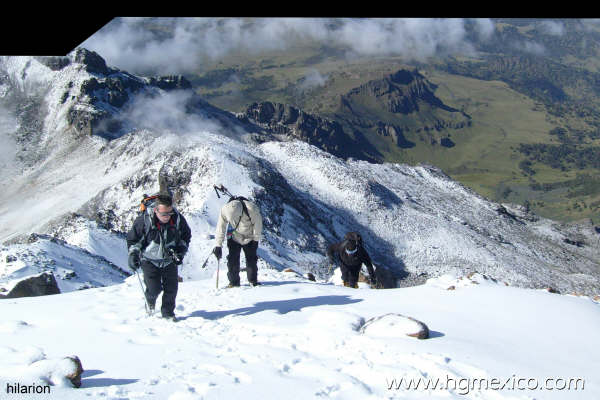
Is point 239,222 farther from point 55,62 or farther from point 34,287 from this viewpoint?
point 55,62

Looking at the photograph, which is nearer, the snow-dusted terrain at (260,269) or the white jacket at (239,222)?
the snow-dusted terrain at (260,269)

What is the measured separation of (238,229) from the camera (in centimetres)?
1427

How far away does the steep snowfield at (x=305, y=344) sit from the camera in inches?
283

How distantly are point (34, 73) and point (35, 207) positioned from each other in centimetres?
4117

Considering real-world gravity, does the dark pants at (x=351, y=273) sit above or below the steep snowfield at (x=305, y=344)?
below

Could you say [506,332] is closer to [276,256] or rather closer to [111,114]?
[276,256]

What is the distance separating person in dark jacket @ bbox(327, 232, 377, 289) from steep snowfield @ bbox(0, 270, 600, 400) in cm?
284

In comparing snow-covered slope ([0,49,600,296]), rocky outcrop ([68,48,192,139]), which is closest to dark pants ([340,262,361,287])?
snow-covered slope ([0,49,600,296])

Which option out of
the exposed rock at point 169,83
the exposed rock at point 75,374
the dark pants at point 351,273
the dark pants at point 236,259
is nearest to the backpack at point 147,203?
the dark pants at point 236,259

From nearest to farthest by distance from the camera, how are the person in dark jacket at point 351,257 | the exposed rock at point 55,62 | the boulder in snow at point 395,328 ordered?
1. the boulder in snow at point 395,328
2. the person in dark jacket at point 351,257
3. the exposed rock at point 55,62

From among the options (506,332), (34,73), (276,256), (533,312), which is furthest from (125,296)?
(34,73)

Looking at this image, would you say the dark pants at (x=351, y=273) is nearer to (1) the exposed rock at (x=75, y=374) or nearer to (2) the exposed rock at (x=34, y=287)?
(2) the exposed rock at (x=34, y=287)

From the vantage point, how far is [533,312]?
479 inches

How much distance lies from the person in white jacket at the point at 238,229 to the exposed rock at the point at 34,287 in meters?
5.86
